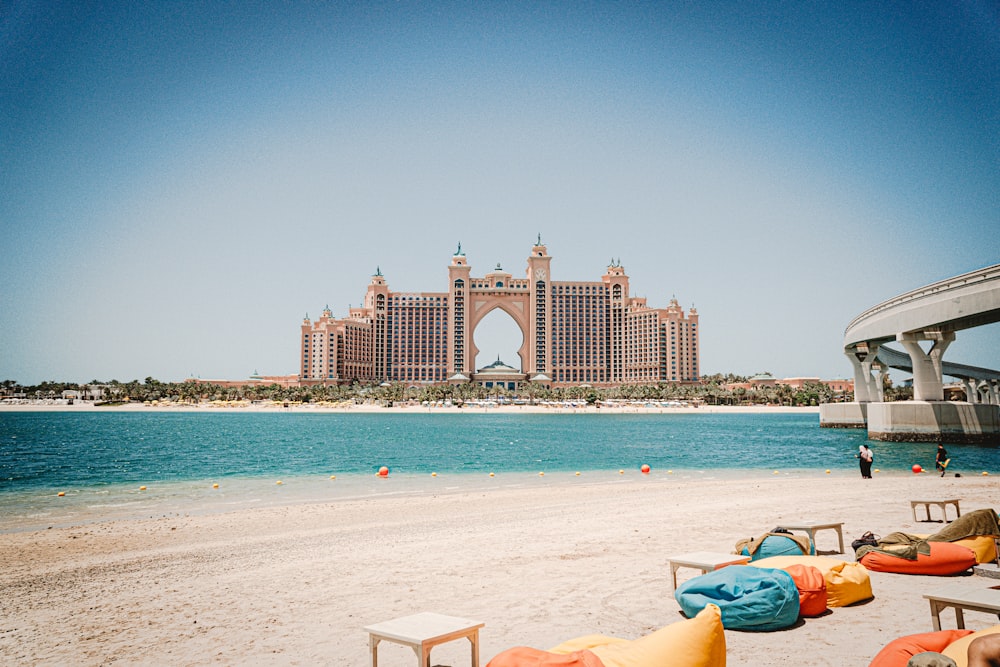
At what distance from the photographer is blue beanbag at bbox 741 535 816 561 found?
721 cm

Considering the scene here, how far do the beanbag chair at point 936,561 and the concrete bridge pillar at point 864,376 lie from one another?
5149cm

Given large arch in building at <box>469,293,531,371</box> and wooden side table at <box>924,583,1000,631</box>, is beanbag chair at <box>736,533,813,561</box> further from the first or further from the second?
large arch in building at <box>469,293,531,371</box>

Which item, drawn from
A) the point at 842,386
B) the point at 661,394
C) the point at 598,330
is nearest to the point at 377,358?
the point at 598,330

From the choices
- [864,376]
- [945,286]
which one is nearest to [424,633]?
[945,286]

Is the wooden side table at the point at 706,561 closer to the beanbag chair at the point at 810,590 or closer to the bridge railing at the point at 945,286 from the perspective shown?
the beanbag chair at the point at 810,590

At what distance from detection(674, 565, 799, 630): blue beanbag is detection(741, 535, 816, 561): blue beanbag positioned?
4.56 ft

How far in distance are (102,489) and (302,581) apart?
15500mm

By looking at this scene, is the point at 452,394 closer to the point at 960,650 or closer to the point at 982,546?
the point at 982,546

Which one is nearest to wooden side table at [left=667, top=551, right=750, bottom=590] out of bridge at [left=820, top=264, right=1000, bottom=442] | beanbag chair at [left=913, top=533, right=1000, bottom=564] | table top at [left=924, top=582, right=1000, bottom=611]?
table top at [left=924, top=582, right=1000, bottom=611]

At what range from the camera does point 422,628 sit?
4.66 meters

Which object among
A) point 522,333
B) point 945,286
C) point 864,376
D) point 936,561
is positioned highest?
point 522,333

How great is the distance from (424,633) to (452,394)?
12218cm

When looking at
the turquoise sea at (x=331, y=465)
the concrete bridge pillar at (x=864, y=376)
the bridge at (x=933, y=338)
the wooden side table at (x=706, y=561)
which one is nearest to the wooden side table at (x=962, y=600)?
the wooden side table at (x=706, y=561)

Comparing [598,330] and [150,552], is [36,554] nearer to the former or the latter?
[150,552]
